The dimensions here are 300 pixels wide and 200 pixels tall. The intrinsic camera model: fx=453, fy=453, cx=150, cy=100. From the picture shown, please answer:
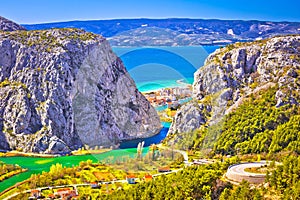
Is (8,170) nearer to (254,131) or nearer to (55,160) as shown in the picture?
(55,160)

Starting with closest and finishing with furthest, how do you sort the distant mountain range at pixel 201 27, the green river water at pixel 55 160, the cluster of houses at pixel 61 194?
the cluster of houses at pixel 61 194
the green river water at pixel 55 160
the distant mountain range at pixel 201 27

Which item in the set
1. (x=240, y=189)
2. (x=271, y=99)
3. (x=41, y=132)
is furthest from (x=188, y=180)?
(x=41, y=132)

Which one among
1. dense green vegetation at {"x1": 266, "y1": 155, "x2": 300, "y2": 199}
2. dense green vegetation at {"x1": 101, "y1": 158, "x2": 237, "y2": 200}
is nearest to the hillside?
dense green vegetation at {"x1": 101, "y1": 158, "x2": 237, "y2": 200}

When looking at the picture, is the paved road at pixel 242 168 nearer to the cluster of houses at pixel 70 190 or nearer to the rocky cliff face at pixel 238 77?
the cluster of houses at pixel 70 190

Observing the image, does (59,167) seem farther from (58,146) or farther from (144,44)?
(144,44)

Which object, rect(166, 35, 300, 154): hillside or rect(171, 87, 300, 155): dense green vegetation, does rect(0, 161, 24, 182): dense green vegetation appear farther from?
rect(171, 87, 300, 155): dense green vegetation

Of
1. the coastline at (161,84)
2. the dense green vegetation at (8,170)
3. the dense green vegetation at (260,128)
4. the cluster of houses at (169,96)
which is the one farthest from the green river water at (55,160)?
the coastline at (161,84)

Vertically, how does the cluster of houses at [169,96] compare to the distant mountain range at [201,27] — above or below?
below
